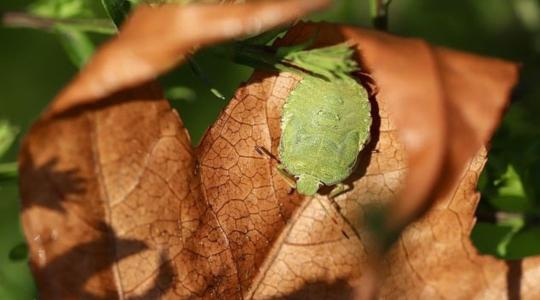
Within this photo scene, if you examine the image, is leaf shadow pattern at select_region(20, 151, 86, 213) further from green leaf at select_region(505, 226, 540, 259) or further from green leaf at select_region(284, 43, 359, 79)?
green leaf at select_region(505, 226, 540, 259)

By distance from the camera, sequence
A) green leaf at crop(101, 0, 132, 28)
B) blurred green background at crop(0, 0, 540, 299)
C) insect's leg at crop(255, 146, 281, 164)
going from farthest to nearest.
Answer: blurred green background at crop(0, 0, 540, 299), insect's leg at crop(255, 146, 281, 164), green leaf at crop(101, 0, 132, 28)

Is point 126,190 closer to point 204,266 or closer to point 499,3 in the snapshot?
point 204,266

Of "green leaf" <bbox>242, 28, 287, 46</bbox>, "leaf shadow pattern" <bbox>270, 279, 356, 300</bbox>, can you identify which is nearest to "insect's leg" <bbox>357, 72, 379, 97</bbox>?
"green leaf" <bbox>242, 28, 287, 46</bbox>

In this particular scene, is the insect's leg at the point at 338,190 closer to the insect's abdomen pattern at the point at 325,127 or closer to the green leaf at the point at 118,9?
the insect's abdomen pattern at the point at 325,127

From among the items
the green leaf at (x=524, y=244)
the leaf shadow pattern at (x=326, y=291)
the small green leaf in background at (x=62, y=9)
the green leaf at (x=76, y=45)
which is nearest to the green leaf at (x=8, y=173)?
the green leaf at (x=76, y=45)

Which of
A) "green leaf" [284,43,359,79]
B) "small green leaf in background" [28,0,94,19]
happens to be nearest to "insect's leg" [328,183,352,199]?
"green leaf" [284,43,359,79]

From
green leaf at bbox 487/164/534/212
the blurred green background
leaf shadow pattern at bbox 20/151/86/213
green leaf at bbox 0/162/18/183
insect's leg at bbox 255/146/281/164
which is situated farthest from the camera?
→ the blurred green background

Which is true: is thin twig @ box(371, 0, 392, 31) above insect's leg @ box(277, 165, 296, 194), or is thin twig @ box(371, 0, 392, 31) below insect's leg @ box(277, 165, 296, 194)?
above

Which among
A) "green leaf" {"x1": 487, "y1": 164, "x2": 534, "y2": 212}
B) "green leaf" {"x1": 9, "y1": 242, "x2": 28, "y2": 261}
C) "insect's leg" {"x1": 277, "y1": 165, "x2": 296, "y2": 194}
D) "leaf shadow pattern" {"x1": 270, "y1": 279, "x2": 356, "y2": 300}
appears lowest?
"green leaf" {"x1": 487, "y1": 164, "x2": 534, "y2": 212}

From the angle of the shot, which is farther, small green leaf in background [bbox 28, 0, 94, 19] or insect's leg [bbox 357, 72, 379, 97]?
small green leaf in background [bbox 28, 0, 94, 19]
